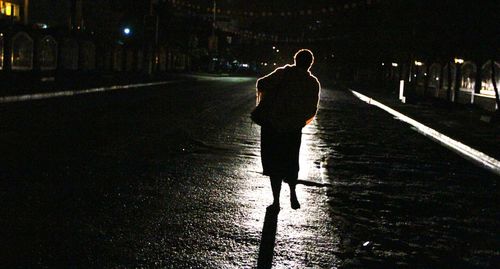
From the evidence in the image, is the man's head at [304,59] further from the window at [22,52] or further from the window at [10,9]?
the window at [10,9]

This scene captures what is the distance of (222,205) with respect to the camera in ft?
24.4

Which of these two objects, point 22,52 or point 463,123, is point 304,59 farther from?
point 22,52

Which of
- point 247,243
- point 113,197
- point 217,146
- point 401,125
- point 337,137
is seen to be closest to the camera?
point 247,243

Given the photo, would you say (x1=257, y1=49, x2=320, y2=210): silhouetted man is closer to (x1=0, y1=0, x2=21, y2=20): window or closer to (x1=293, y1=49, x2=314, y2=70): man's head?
(x1=293, y1=49, x2=314, y2=70): man's head

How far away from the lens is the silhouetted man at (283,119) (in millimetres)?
7123

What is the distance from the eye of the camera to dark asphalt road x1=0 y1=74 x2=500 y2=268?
5391 millimetres

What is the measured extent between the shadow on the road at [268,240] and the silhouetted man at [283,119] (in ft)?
1.10

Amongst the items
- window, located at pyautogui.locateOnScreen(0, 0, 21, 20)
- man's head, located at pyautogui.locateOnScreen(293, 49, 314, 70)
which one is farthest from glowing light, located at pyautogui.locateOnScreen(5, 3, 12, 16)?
man's head, located at pyautogui.locateOnScreen(293, 49, 314, 70)

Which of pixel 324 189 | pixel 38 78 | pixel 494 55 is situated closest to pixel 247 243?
pixel 324 189

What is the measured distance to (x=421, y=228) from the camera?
6680mm

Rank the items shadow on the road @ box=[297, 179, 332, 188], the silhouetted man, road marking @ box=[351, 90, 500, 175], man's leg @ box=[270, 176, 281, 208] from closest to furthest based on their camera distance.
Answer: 1. the silhouetted man
2. man's leg @ box=[270, 176, 281, 208]
3. shadow on the road @ box=[297, 179, 332, 188]
4. road marking @ box=[351, 90, 500, 175]

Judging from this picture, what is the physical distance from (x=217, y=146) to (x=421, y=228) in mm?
6949

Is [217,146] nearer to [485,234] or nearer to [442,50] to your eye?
[485,234]

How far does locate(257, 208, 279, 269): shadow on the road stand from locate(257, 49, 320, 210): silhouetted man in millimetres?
335
